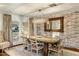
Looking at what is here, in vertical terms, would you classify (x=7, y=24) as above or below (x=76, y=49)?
above

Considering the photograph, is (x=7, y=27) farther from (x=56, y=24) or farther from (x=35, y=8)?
(x=56, y=24)

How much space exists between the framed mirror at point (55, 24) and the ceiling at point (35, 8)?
152mm

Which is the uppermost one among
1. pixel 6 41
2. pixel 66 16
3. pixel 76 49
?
pixel 66 16

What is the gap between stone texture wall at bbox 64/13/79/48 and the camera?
178 cm

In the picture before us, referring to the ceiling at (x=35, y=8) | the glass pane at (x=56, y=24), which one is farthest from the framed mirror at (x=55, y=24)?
the ceiling at (x=35, y=8)

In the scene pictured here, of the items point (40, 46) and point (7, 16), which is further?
point (40, 46)

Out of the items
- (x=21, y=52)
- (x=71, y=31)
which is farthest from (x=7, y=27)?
(x=71, y=31)

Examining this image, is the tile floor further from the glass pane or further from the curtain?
the glass pane

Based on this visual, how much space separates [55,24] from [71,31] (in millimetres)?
318

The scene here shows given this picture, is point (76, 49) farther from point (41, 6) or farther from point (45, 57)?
point (41, 6)

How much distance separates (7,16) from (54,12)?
87 cm

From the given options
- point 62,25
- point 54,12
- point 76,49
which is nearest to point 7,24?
point 54,12

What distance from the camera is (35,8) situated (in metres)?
1.85

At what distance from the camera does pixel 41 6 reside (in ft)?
6.04
